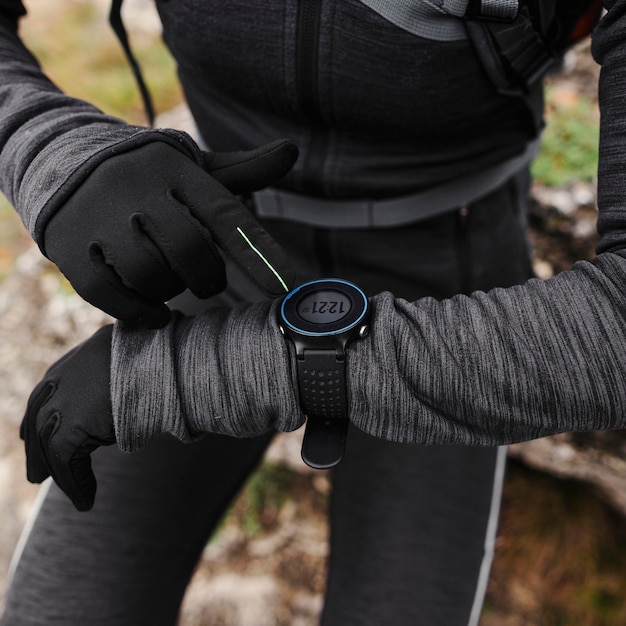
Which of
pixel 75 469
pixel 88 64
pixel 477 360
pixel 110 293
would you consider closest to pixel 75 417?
pixel 75 469

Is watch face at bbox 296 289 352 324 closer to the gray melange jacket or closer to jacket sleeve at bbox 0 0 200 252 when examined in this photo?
the gray melange jacket

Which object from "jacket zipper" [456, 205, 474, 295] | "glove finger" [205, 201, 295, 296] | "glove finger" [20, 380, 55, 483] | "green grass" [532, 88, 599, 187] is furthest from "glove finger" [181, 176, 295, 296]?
"green grass" [532, 88, 599, 187]

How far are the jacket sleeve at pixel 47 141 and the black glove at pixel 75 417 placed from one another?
18 centimetres

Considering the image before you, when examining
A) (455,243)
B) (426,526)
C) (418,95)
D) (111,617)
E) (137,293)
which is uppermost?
(418,95)

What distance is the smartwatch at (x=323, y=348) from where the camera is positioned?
809 mm

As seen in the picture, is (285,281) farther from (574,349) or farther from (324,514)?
(324,514)

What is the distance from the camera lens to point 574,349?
0.77 metres

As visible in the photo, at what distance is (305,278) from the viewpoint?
1186mm

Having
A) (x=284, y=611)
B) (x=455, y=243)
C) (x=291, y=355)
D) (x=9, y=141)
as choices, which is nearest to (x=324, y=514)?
(x=284, y=611)

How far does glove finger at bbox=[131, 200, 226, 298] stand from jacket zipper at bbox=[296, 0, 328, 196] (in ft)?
0.95

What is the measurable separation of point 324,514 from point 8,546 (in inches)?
42.4

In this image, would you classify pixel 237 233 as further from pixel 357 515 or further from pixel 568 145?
pixel 568 145

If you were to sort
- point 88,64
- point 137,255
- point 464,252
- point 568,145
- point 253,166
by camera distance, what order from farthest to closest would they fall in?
1. point 88,64
2. point 568,145
3. point 464,252
4. point 253,166
5. point 137,255

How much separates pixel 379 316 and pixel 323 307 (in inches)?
3.1
